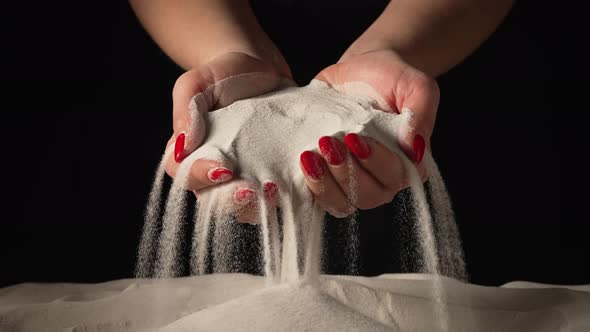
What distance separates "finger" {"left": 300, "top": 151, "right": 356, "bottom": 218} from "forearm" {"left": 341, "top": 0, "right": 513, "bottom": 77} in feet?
1.50

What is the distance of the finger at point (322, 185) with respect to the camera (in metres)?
1.06

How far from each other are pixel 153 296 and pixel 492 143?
0.91 meters

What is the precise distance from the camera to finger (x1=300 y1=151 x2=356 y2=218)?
1.06 meters

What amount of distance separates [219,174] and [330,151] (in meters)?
0.16

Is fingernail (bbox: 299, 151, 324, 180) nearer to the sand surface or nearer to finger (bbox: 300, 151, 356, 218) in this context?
finger (bbox: 300, 151, 356, 218)

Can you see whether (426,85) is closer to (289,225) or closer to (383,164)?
(383,164)

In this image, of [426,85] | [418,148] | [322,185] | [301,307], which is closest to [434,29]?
[426,85]

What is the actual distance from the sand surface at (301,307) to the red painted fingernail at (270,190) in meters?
0.14

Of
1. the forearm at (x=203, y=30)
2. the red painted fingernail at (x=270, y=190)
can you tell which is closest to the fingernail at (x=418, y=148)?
the red painted fingernail at (x=270, y=190)

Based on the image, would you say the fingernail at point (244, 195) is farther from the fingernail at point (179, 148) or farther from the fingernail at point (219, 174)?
the fingernail at point (179, 148)

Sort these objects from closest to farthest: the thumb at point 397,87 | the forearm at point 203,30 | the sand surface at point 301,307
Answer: the sand surface at point 301,307 < the thumb at point 397,87 < the forearm at point 203,30

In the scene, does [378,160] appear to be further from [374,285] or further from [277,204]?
[374,285]

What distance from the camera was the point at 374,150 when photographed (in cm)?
108

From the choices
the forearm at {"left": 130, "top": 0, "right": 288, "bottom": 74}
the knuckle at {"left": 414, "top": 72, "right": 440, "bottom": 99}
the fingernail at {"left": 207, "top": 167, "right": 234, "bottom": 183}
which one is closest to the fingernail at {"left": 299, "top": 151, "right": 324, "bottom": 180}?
the fingernail at {"left": 207, "top": 167, "right": 234, "bottom": 183}
